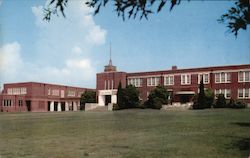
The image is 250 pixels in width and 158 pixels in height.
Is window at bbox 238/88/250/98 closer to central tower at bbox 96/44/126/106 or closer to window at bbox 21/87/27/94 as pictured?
central tower at bbox 96/44/126/106

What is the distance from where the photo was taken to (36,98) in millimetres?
63469

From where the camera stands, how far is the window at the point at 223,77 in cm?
4341

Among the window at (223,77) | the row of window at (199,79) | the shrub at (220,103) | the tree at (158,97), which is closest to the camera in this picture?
the shrub at (220,103)

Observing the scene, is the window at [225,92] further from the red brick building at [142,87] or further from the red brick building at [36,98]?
the red brick building at [36,98]

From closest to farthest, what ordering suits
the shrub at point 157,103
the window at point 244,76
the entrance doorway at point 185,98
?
the window at point 244,76, the shrub at point 157,103, the entrance doorway at point 185,98

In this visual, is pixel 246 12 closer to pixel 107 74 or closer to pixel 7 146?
pixel 7 146

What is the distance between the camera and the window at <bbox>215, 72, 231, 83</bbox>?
43406 millimetres

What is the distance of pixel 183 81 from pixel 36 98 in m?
27.4

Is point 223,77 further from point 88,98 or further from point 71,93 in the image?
point 71,93

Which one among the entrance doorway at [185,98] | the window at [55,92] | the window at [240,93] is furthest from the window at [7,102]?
the window at [240,93]

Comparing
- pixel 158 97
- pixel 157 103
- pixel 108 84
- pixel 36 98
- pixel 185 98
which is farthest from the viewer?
pixel 36 98

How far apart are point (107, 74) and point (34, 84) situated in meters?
16.8

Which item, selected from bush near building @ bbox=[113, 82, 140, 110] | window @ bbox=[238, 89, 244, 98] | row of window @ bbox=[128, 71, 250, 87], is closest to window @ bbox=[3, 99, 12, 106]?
row of window @ bbox=[128, 71, 250, 87]

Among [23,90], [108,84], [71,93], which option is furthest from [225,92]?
[71,93]
